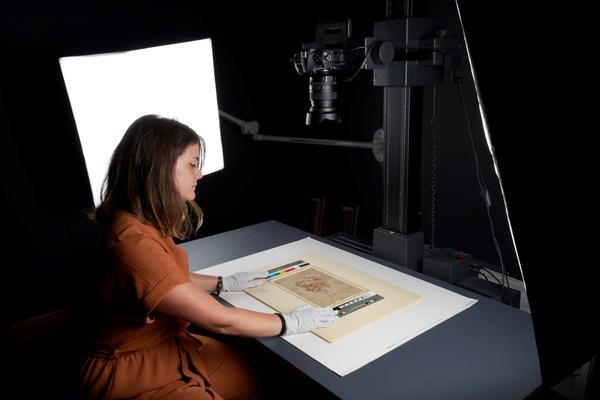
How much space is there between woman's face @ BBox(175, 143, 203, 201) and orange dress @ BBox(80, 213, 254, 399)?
0.13 meters

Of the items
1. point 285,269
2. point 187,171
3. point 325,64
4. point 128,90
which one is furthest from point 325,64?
point 128,90

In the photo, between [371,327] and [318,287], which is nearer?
[371,327]

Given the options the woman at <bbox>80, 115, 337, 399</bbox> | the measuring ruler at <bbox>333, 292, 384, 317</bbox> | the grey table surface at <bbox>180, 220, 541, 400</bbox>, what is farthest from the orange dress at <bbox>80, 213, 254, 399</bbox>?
the measuring ruler at <bbox>333, 292, 384, 317</bbox>

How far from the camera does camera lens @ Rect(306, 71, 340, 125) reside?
1.47 meters

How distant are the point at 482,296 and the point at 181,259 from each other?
87 cm

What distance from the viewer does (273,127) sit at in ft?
8.77

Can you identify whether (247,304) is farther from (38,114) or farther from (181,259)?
(38,114)

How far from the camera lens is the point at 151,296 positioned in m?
1.04

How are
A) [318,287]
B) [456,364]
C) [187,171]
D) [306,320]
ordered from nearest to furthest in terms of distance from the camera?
1. [456,364]
2. [306,320]
3. [187,171]
4. [318,287]

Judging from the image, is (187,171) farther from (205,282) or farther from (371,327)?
(371,327)

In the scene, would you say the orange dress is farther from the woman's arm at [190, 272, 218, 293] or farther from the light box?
the light box

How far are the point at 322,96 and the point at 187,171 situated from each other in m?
0.52

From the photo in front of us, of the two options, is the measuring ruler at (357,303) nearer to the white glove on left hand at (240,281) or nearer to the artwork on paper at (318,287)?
the artwork on paper at (318,287)

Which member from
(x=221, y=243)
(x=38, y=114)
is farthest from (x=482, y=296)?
(x=38, y=114)
